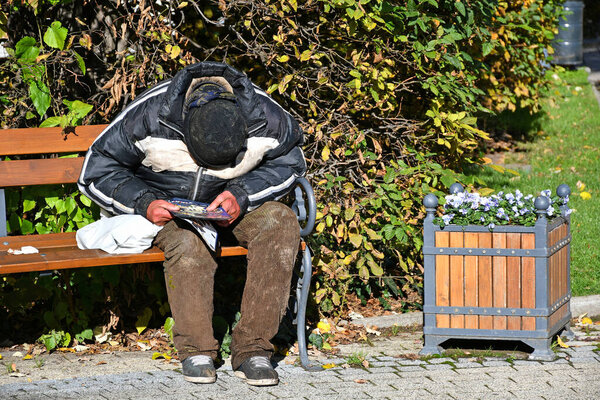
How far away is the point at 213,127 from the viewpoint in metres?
4.38

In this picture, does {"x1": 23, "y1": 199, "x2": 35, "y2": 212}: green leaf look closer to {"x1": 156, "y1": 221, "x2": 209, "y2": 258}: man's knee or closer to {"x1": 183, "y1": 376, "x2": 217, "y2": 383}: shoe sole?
{"x1": 156, "y1": 221, "x2": 209, "y2": 258}: man's knee

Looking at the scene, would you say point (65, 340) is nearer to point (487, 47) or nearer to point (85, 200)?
point (85, 200)

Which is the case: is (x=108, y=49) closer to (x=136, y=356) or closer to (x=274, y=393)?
(x=136, y=356)

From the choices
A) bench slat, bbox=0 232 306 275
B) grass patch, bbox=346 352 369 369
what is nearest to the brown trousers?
bench slat, bbox=0 232 306 275

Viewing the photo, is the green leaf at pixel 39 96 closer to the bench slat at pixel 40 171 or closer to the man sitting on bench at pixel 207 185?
the bench slat at pixel 40 171

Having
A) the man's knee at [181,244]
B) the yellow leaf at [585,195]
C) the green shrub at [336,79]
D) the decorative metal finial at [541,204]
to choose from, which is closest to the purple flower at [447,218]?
the decorative metal finial at [541,204]

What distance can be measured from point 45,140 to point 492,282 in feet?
8.37

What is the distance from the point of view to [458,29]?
552cm

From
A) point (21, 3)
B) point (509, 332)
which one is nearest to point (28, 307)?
point (21, 3)

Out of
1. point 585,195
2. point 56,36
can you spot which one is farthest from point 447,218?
point 585,195

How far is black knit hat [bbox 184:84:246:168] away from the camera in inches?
173

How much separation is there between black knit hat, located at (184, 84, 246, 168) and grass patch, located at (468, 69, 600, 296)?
6.86 feet

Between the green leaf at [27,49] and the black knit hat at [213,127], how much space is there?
3.74 ft

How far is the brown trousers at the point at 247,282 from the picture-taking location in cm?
427
